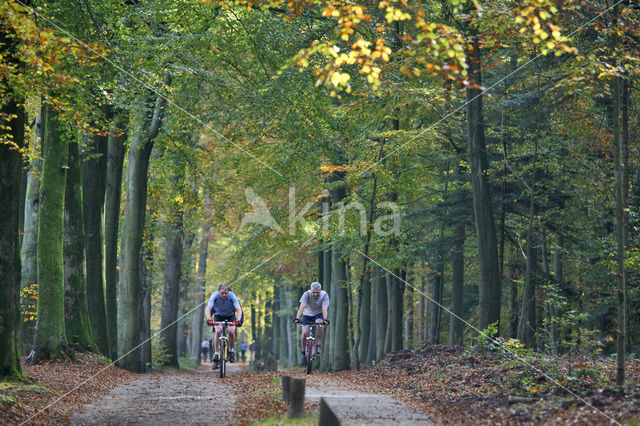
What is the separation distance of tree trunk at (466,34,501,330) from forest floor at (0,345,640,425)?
144 cm

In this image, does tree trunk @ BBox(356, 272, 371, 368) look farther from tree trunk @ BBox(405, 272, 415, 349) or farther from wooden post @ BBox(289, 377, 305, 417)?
wooden post @ BBox(289, 377, 305, 417)

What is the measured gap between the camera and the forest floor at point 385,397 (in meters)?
8.28

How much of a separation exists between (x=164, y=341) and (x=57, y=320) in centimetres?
1328

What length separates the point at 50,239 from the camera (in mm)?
14617

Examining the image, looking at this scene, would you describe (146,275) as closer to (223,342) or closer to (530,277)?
(223,342)

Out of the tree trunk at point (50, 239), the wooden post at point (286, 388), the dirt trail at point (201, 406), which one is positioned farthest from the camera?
the tree trunk at point (50, 239)

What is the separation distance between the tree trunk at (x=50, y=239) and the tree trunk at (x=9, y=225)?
3.60m

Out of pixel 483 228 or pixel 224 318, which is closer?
pixel 483 228

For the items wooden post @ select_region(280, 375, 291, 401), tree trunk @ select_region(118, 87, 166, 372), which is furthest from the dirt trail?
tree trunk @ select_region(118, 87, 166, 372)

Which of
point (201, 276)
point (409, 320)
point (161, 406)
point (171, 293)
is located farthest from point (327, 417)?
point (201, 276)

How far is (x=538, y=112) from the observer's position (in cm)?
1645

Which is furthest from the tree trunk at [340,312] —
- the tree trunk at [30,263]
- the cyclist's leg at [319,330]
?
the tree trunk at [30,263]

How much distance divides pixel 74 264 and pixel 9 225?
20.9ft

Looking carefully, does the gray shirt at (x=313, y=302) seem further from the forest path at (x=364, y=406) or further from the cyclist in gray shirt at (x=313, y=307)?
the forest path at (x=364, y=406)
